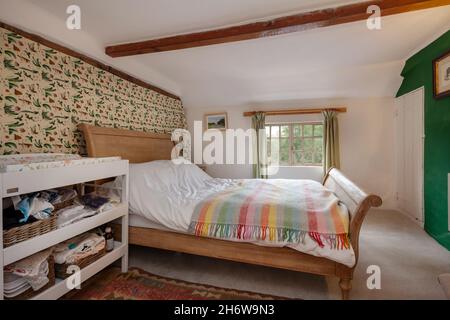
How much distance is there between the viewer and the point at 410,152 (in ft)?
10.2

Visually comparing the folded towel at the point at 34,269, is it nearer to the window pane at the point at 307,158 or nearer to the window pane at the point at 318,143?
the window pane at the point at 307,158

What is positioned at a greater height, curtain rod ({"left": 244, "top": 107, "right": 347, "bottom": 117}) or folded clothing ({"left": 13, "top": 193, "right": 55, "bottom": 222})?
curtain rod ({"left": 244, "top": 107, "right": 347, "bottom": 117})

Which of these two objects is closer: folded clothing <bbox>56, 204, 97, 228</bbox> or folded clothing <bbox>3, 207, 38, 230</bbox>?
folded clothing <bbox>3, 207, 38, 230</bbox>

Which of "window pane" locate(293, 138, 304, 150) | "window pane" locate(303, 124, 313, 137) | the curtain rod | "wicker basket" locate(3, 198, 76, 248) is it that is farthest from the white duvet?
"window pane" locate(303, 124, 313, 137)

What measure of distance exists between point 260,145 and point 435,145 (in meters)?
2.40

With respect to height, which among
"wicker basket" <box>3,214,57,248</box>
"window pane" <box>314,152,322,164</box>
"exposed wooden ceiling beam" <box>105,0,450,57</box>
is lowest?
"wicker basket" <box>3,214,57,248</box>

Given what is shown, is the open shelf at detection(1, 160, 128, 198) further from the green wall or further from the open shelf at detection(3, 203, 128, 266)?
the green wall

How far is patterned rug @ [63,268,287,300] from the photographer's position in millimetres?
1500

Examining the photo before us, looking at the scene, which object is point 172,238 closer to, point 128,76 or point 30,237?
point 30,237

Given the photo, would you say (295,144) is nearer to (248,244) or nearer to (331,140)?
(331,140)

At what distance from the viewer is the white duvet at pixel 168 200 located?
142 cm

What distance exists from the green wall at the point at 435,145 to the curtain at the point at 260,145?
2.27 meters

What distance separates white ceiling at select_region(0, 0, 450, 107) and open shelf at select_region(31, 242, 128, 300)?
1.94 metres
